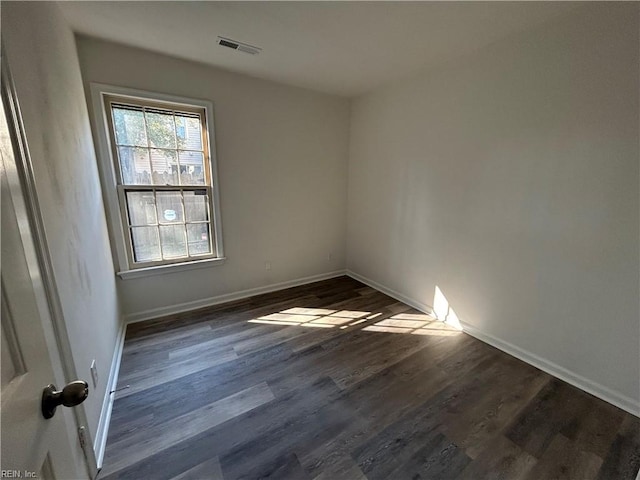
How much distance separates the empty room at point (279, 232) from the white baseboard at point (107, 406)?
2cm

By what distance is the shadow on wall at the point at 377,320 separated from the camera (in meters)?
2.69

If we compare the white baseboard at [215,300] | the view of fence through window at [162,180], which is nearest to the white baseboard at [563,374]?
the white baseboard at [215,300]

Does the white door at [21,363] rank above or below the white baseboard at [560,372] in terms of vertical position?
above

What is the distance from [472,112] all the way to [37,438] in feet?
9.94

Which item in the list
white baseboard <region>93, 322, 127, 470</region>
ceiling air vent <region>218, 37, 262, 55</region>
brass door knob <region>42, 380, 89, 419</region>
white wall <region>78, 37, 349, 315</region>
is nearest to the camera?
brass door knob <region>42, 380, 89, 419</region>

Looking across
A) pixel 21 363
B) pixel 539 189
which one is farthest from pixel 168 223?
pixel 539 189

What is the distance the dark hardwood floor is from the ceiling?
2499 millimetres

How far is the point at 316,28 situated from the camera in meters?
1.95

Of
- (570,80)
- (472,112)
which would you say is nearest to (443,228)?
(472,112)

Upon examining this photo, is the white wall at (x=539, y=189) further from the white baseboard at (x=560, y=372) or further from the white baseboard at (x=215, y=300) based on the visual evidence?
the white baseboard at (x=215, y=300)

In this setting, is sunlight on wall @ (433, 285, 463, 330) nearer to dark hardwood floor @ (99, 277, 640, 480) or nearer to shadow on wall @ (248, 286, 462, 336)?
shadow on wall @ (248, 286, 462, 336)

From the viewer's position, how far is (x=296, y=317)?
2.87 meters

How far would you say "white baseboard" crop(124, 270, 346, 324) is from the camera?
2742 mm

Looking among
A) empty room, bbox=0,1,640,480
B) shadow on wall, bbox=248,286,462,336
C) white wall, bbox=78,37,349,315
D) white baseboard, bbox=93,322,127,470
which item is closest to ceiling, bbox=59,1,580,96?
empty room, bbox=0,1,640,480
